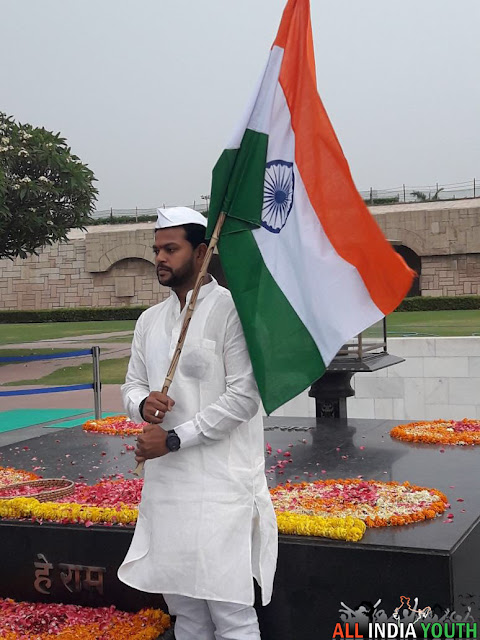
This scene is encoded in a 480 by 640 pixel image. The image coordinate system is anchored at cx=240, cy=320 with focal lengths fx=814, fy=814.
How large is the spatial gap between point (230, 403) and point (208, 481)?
9.8 inches

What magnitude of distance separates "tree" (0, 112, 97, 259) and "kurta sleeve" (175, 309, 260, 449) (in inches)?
528

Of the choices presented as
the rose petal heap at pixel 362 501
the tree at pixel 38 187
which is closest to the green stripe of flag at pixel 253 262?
the rose petal heap at pixel 362 501

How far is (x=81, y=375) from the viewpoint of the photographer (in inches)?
592

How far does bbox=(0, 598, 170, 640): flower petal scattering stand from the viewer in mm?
3098

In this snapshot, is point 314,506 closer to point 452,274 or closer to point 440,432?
point 440,432

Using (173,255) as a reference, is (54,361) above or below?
below

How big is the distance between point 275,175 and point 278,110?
23 centimetres

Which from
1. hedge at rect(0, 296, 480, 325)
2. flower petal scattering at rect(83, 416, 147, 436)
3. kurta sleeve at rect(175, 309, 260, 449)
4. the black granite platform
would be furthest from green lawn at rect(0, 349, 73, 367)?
kurta sleeve at rect(175, 309, 260, 449)

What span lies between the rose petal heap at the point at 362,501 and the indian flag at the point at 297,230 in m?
0.95

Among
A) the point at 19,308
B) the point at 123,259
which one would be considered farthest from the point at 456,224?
the point at 19,308

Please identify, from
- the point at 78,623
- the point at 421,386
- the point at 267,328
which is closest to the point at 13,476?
the point at 78,623

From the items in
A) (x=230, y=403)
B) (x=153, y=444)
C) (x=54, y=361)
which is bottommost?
(x=54, y=361)

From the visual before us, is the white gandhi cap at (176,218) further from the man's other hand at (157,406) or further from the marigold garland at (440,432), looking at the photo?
the marigold garland at (440,432)

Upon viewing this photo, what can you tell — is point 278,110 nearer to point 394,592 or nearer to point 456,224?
point 394,592
